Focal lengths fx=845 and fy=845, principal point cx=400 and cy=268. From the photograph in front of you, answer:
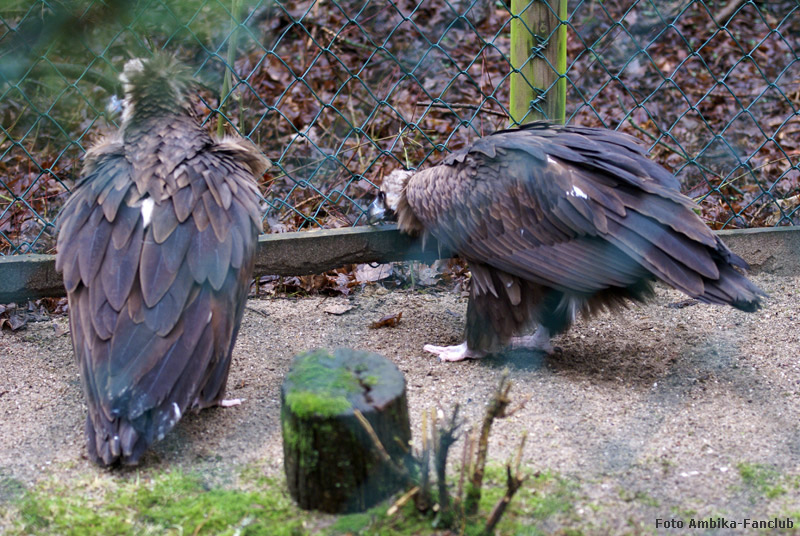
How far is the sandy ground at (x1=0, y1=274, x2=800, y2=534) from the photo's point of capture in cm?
228

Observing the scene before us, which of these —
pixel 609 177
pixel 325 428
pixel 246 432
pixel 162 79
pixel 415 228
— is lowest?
pixel 246 432

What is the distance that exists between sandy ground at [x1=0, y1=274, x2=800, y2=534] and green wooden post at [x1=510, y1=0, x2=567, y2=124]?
0.99 m

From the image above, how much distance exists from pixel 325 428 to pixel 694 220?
1689mm

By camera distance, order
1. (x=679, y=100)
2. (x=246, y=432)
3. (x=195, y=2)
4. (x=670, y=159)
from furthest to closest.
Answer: (x=679, y=100), (x=670, y=159), (x=246, y=432), (x=195, y=2)

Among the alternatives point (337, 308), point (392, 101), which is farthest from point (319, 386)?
point (392, 101)

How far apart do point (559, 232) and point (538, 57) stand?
3.55 ft

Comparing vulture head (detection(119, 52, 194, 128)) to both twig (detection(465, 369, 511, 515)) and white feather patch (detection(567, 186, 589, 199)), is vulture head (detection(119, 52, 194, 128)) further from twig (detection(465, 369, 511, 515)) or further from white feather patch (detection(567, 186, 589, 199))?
twig (detection(465, 369, 511, 515))

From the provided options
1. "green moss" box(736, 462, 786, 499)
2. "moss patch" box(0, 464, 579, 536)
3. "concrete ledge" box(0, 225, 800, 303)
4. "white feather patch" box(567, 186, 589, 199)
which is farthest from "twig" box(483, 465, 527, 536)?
"concrete ledge" box(0, 225, 800, 303)

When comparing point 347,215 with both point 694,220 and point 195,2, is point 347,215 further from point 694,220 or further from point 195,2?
point 195,2

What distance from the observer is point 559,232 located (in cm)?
316

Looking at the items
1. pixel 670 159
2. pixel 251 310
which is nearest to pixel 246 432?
pixel 251 310

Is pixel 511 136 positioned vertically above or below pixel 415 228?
above

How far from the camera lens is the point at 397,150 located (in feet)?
18.6

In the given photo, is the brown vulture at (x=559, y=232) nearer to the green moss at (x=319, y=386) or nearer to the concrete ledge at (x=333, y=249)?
the concrete ledge at (x=333, y=249)
